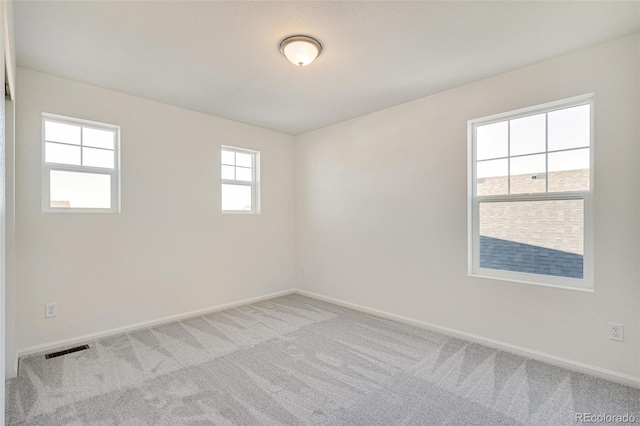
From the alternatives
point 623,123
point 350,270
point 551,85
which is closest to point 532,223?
point 623,123

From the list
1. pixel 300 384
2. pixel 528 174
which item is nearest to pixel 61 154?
pixel 300 384

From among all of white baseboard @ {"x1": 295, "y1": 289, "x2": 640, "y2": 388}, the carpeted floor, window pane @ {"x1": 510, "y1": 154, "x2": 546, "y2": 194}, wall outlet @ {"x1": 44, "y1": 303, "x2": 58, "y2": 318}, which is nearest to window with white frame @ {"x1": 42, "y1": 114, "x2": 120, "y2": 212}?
wall outlet @ {"x1": 44, "y1": 303, "x2": 58, "y2": 318}

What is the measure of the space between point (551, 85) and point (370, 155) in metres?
1.93

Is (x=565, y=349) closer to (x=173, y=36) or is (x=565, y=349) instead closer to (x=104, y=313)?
(x=173, y=36)

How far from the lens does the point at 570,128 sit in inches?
106

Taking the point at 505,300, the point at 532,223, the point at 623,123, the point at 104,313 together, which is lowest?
the point at 104,313

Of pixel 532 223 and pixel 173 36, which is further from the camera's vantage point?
pixel 532 223

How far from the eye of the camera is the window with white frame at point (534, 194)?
8.59 ft

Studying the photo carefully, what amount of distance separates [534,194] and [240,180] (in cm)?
353

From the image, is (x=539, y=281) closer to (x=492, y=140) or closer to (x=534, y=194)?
(x=534, y=194)

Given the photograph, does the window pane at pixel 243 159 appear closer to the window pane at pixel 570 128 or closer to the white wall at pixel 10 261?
the white wall at pixel 10 261

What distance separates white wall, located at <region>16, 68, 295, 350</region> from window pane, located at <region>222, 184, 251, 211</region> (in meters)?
0.16

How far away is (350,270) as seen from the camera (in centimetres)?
429

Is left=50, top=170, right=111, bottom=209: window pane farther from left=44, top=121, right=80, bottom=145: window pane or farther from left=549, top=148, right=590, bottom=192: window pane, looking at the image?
left=549, top=148, right=590, bottom=192: window pane
